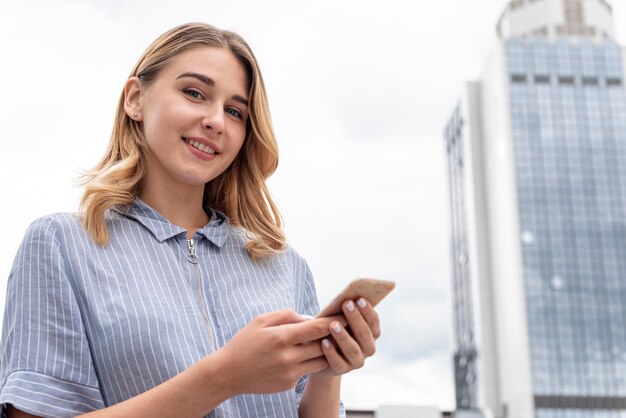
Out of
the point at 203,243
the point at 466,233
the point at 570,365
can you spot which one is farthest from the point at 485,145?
the point at 203,243

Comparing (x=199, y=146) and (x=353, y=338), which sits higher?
(x=199, y=146)

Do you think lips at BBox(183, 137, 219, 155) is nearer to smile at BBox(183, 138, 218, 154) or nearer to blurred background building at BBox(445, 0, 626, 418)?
smile at BBox(183, 138, 218, 154)

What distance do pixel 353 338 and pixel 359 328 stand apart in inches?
1.6

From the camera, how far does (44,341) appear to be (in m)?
1.73

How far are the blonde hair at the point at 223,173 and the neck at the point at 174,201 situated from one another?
0.04m

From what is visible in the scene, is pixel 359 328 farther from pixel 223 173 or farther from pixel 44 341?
pixel 223 173

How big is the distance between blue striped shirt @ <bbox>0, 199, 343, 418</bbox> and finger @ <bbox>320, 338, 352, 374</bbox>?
0.27m

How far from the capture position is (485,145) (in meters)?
75.7

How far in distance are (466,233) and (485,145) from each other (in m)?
9.38

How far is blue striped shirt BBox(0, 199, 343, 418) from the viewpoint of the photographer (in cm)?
172

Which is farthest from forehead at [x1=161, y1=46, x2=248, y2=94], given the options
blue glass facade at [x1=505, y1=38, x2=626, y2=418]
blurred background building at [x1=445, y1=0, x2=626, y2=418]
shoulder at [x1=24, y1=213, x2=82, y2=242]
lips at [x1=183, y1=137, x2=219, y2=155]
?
blue glass facade at [x1=505, y1=38, x2=626, y2=418]

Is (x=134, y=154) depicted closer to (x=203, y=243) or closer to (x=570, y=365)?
(x=203, y=243)

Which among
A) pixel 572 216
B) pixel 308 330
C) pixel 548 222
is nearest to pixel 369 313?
pixel 308 330

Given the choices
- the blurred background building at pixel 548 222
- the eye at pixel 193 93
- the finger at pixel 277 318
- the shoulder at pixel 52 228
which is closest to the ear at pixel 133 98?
the eye at pixel 193 93
